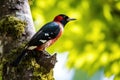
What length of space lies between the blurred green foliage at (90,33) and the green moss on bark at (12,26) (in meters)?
2.87

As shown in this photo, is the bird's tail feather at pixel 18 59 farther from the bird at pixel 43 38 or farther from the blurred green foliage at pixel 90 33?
the blurred green foliage at pixel 90 33

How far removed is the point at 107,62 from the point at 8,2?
11.0ft

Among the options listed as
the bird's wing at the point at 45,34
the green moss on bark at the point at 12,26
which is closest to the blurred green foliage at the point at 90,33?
the bird's wing at the point at 45,34

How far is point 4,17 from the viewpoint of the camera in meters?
3.08

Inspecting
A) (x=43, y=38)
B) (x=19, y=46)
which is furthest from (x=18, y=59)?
(x=43, y=38)

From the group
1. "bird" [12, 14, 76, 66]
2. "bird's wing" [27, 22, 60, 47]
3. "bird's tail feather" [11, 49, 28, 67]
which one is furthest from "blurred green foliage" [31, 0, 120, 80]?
"bird's tail feather" [11, 49, 28, 67]

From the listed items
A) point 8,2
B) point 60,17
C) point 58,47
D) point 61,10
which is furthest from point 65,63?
point 8,2

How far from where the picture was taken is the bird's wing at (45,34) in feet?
9.47

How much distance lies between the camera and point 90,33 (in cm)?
619

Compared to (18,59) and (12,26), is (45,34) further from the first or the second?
(18,59)

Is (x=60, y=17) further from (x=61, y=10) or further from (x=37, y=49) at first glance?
(x=61, y=10)

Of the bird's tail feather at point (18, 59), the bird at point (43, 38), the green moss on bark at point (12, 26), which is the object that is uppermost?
the green moss on bark at point (12, 26)

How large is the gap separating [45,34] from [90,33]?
321cm

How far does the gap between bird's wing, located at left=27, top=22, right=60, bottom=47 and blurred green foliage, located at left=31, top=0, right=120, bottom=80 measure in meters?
2.76
